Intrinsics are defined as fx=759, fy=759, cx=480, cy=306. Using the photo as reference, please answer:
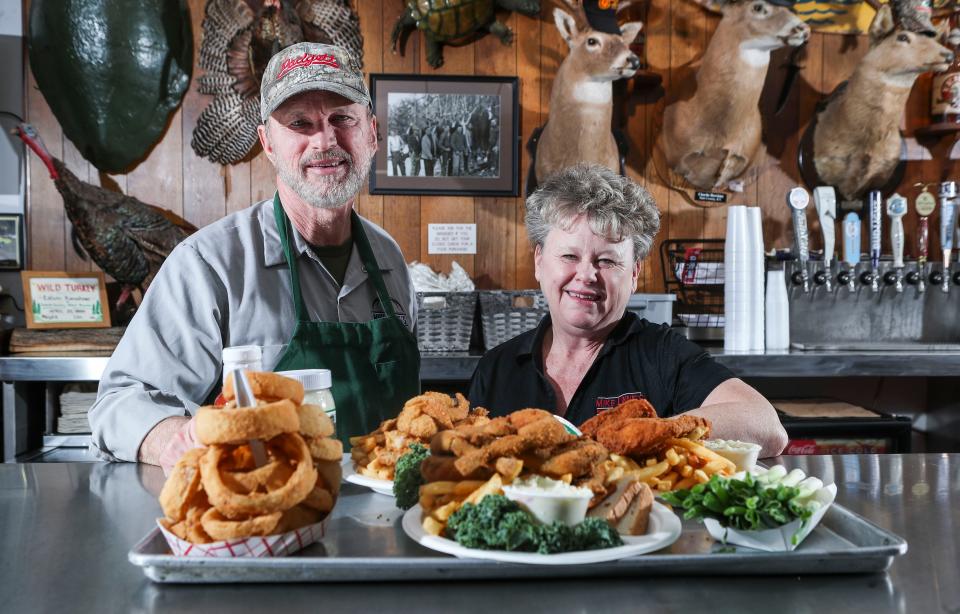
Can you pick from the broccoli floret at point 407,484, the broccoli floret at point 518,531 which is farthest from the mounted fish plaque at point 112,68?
the broccoli floret at point 518,531

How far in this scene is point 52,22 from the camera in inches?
132

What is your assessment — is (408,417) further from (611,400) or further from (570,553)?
(611,400)

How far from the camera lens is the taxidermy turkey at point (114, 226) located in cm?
304

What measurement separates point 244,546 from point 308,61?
4.24 feet

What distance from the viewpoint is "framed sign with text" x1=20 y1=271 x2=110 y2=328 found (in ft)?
9.94

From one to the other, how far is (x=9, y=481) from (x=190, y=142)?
2.54 metres

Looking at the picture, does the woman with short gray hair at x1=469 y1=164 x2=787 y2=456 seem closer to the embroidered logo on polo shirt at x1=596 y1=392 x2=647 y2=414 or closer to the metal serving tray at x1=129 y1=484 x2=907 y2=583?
the embroidered logo on polo shirt at x1=596 y1=392 x2=647 y2=414

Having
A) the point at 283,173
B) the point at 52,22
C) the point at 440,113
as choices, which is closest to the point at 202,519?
the point at 283,173

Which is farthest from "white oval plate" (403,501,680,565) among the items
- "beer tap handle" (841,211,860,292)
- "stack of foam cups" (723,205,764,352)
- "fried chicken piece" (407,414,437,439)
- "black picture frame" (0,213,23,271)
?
"black picture frame" (0,213,23,271)

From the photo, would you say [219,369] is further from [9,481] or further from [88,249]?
[88,249]

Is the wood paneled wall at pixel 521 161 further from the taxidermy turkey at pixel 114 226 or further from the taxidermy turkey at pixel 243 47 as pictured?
the taxidermy turkey at pixel 114 226

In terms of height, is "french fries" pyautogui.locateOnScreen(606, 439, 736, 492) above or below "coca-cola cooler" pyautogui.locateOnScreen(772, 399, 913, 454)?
above

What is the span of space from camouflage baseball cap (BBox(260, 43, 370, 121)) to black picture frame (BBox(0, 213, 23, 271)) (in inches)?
88.3

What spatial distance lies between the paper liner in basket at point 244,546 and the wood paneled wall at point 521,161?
9.51 feet
